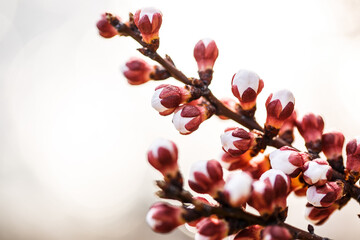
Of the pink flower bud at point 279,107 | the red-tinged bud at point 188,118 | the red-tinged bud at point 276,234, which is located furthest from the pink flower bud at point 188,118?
the red-tinged bud at point 276,234

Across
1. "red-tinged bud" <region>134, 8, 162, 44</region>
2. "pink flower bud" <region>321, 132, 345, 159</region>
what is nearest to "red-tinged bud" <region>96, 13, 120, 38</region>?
"red-tinged bud" <region>134, 8, 162, 44</region>

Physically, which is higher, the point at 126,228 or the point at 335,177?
the point at 126,228

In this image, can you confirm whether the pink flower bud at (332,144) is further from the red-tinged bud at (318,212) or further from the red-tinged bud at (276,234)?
the red-tinged bud at (276,234)

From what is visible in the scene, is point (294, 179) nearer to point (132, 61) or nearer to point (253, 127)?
point (253, 127)

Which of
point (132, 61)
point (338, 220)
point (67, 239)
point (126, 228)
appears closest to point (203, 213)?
point (132, 61)

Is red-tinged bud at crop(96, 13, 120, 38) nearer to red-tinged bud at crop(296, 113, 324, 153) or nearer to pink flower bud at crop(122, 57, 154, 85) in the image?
pink flower bud at crop(122, 57, 154, 85)

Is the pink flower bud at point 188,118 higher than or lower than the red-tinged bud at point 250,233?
higher

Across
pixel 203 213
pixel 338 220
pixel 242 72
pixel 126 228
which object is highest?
pixel 126 228
